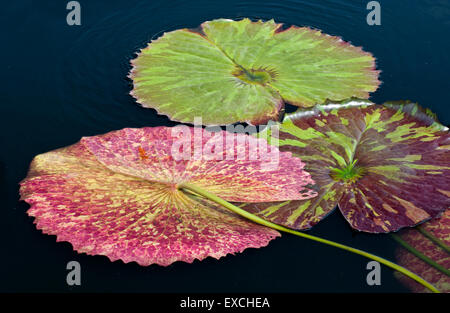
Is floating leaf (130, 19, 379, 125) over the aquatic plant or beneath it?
over

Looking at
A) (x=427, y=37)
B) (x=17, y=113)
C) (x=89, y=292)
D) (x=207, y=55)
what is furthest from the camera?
(x=427, y=37)

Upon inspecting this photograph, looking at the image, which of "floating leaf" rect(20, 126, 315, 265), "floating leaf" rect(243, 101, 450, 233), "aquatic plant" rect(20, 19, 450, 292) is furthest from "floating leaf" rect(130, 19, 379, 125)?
"floating leaf" rect(20, 126, 315, 265)

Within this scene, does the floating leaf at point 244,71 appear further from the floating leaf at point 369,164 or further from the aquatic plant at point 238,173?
the floating leaf at point 369,164

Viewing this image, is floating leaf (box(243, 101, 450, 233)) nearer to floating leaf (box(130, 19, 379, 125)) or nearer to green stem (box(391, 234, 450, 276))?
green stem (box(391, 234, 450, 276))

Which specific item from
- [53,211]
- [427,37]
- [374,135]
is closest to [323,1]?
[427,37]

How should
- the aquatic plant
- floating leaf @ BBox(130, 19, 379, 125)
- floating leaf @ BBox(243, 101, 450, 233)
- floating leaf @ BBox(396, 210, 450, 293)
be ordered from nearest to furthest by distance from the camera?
floating leaf @ BBox(396, 210, 450, 293) < the aquatic plant < floating leaf @ BBox(243, 101, 450, 233) < floating leaf @ BBox(130, 19, 379, 125)

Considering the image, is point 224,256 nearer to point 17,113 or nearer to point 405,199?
point 405,199

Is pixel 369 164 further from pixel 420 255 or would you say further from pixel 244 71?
pixel 244 71
